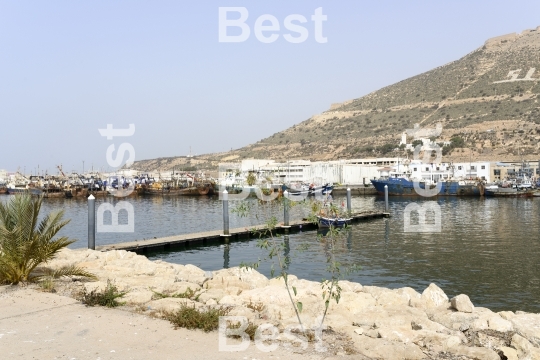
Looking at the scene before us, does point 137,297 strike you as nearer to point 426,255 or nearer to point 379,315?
point 379,315

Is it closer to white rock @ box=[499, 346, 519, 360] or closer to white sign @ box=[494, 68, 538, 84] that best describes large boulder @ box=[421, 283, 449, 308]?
white rock @ box=[499, 346, 519, 360]

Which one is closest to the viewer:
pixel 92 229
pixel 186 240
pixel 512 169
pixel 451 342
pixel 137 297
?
pixel 451 342

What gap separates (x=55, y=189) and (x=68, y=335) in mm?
83772

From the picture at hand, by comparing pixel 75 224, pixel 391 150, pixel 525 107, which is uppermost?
pixel 525 107

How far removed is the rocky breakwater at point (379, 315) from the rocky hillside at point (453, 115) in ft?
258

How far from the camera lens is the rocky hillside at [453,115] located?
8675 centimetres

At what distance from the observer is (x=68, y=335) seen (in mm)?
6891

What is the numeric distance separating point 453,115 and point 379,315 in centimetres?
9691

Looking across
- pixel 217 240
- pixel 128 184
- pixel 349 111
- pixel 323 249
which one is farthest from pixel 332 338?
pixel 349 111

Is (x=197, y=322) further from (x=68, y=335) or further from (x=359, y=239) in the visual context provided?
(x=359, y=239)

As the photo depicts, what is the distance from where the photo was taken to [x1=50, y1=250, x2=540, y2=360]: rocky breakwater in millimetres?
7023

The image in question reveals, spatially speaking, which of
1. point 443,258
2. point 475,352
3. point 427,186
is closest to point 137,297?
point 475,352

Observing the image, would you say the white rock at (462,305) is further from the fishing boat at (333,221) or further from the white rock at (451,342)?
the fishing boat at (333,221)

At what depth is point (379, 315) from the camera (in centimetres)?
835
